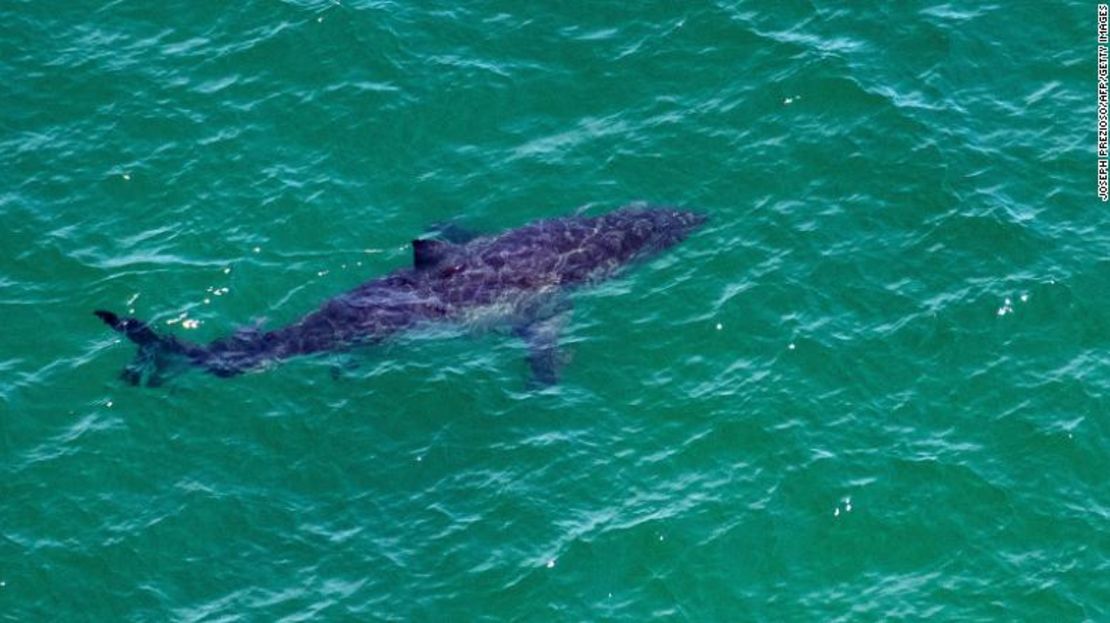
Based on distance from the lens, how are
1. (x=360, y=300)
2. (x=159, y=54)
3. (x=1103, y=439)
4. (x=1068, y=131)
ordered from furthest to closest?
(x=159, y=54) < (x=1068, y=131) < (x=360, y=300) < (x=1103, y=439)

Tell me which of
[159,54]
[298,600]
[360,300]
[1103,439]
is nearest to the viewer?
[298,600]

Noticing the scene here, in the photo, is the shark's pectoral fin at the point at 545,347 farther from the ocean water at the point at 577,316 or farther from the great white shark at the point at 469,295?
the ocean water at the point at 577,316

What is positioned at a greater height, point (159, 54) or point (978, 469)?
point (159, 54)

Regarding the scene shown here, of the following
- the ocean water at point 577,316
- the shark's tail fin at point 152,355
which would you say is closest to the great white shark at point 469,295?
the shark's tail fin at point 152,355

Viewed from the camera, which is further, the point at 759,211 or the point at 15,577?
the point at 759,211

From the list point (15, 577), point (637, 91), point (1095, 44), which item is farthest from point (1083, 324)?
point (15, 577)

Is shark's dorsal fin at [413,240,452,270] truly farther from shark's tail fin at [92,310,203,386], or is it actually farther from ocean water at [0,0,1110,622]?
shark's tail fin at [92,310,203,386]

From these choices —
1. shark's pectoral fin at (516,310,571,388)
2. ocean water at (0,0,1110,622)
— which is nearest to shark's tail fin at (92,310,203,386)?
ocean water at (0,0,1110,622)

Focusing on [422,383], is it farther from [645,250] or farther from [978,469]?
[978,469]

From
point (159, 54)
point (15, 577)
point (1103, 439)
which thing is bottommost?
point (1103, 439)
